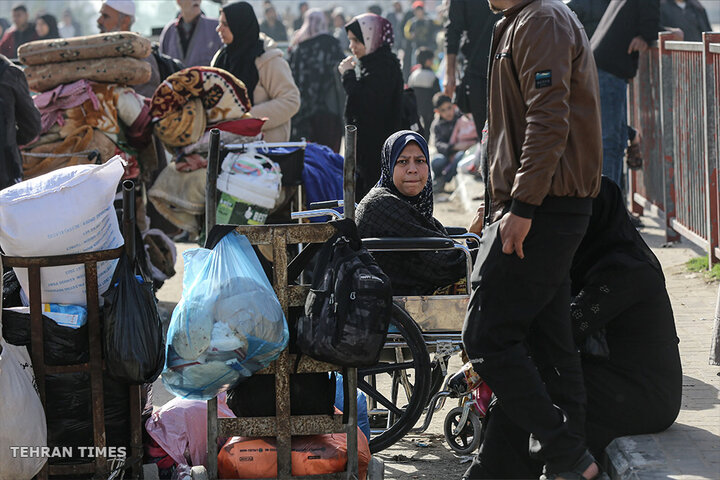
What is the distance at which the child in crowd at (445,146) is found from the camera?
48.4ft

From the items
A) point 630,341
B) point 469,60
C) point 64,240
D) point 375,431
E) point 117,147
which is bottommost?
point 375,431

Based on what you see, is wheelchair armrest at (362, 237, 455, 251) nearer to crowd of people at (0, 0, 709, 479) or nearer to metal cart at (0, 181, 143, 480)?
crowd of people at (0, 0, 709, 479)

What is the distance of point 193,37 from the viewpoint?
994cm

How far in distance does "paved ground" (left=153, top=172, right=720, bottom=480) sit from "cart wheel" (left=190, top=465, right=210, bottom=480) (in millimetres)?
938

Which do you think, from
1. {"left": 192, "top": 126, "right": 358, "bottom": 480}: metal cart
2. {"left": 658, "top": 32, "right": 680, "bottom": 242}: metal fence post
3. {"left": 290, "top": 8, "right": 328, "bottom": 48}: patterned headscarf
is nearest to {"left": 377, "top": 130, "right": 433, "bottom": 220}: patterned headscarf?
{"left": 192, "top": 126, "right": 358, "bottom": 480}: metal cart

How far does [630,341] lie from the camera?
4.25m

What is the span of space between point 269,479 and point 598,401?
4.23 ft

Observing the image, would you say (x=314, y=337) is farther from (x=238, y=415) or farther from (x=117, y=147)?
(x=117, y=147)

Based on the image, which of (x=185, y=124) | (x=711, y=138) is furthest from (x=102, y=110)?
(x=711, y=138)

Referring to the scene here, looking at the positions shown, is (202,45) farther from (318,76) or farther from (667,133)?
(667,133)

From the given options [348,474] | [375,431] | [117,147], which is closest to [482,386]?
[375,431]

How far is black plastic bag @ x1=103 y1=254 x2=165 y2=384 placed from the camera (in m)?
3.99

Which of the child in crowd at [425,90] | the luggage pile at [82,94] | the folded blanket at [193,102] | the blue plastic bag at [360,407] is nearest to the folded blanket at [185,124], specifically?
the folded blanket at [193,102]

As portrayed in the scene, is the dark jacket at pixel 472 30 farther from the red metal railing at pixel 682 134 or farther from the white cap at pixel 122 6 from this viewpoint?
the white cap at pixel 122 6
